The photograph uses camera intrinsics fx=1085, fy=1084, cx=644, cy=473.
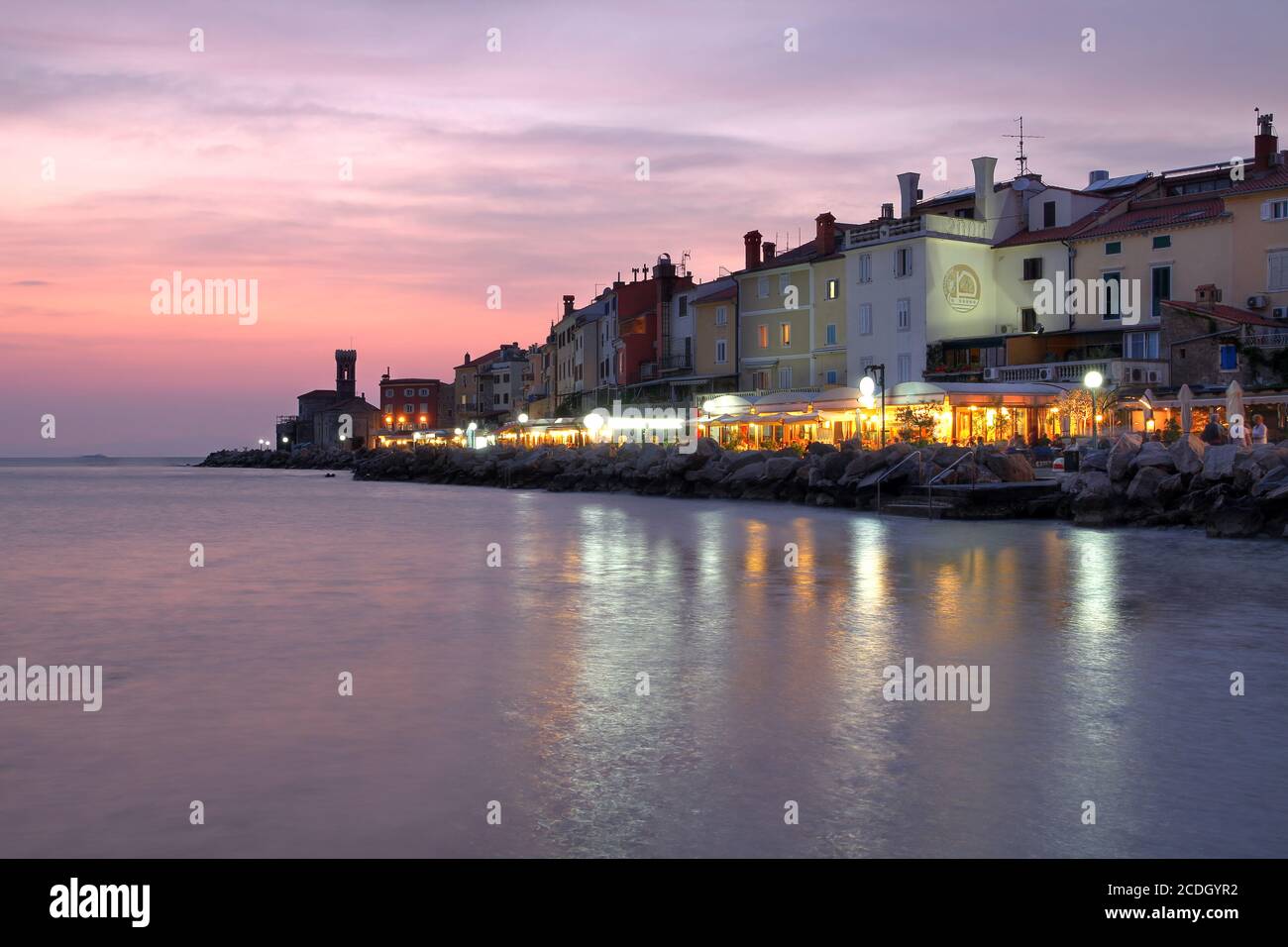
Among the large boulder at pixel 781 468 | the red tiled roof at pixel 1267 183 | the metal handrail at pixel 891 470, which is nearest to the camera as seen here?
the metal handrail at pixel 891 470

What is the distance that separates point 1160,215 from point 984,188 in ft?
25.8

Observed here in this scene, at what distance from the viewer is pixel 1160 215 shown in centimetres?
4247

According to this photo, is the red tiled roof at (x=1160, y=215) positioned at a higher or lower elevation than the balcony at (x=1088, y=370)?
higher

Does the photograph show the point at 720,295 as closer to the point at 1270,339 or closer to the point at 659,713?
the point at 1270,339

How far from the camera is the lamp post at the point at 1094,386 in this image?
3108 centimetres

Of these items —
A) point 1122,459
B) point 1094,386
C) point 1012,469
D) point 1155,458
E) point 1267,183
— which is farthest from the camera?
point 1267,183

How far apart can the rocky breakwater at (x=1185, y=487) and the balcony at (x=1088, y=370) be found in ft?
33.9

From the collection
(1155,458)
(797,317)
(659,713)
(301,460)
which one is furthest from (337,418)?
(659,713)

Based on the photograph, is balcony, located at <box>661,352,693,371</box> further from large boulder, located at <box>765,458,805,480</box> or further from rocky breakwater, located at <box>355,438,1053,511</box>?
large boulder, located at <box>765,458,805,480</box>

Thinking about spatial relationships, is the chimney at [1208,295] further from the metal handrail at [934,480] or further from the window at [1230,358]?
the metal handrail at [934,480]

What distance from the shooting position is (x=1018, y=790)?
604 cm

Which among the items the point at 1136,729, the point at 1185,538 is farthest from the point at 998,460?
the point at 1136,729

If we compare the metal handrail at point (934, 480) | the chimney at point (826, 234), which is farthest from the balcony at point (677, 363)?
the metal handrail at point (934, 480)
